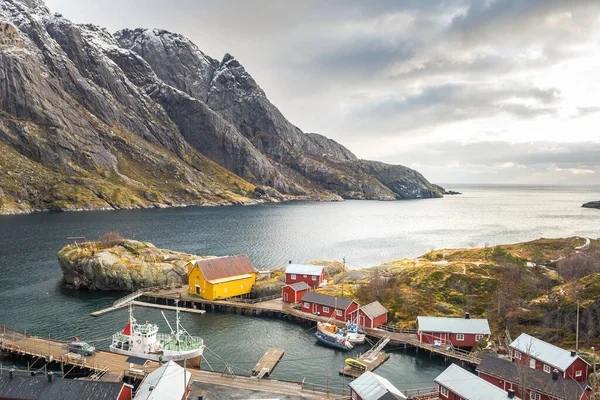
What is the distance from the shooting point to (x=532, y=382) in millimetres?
42375

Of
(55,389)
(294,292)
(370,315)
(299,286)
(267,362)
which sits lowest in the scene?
(267,362)

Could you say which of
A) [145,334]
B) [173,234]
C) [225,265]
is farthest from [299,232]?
[145,334]

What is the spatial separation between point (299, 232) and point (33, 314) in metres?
123

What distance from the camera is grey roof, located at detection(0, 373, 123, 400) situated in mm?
36344

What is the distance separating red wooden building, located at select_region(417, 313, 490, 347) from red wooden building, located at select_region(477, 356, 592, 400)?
1232 cm

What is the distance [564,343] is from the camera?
53906 mm

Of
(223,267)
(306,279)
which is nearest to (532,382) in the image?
(306,279)

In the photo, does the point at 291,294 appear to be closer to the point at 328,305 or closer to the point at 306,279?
the point at 306,279

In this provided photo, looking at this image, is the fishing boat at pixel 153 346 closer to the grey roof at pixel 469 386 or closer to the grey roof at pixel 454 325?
the grey roof at pixel 469 386

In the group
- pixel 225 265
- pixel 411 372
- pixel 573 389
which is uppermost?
pixel 225 265

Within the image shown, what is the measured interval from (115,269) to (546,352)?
77.4 m

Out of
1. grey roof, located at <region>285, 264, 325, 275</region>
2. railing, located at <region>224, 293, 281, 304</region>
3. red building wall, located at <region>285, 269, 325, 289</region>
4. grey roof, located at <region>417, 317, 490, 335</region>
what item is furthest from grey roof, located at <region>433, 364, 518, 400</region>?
grey roof, located at <region>285, 264, 325, 275</region>

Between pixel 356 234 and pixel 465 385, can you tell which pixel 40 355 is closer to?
pixel 465 385

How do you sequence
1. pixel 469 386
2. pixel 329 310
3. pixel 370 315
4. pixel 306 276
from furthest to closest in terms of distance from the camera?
pixel 306 276 → pixel 329 310 → pixel 370 315 → pixel 469 386
